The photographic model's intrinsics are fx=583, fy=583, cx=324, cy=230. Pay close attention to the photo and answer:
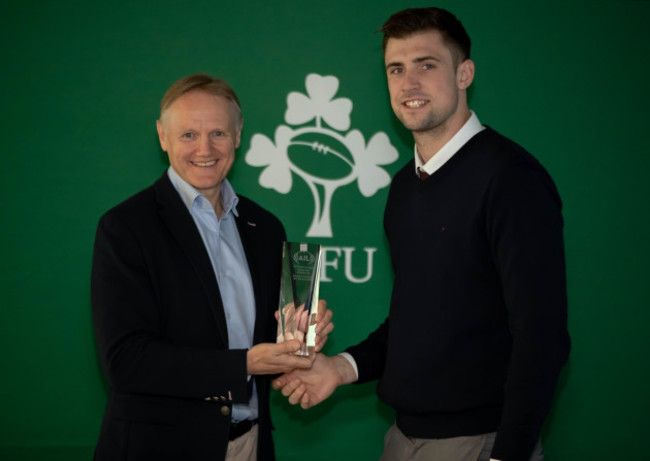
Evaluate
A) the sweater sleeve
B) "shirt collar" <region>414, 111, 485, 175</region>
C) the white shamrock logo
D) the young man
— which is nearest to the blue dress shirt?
the young man

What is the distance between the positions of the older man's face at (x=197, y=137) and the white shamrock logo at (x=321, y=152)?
108 cm

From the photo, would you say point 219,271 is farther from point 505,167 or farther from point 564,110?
point 564,110

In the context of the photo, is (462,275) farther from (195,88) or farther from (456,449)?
(195,88)

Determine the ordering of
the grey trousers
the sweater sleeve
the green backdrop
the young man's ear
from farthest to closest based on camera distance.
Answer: the green backdrop, the young man's ear, the grey trousers, the sweater sleeve

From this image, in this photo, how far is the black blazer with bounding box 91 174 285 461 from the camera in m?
1.54

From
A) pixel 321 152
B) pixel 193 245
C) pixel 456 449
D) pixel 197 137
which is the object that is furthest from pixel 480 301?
pixel 321 152

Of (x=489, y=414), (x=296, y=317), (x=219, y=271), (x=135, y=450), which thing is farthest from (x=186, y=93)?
(x=489, y=414)

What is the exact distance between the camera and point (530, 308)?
52.6 inches

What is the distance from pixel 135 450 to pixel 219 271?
20.8 inches

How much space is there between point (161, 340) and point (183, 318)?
87mm

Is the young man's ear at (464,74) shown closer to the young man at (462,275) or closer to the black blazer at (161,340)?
the young man at (462,275)

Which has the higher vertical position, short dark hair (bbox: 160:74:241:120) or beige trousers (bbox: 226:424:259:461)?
short dark hair (bbox: 160:74:241:120)

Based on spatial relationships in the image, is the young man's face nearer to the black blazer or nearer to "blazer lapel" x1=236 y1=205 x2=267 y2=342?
"blazer lapel" x1=236 y1=205 x2=267 y2=342

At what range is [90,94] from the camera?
9.36ft
